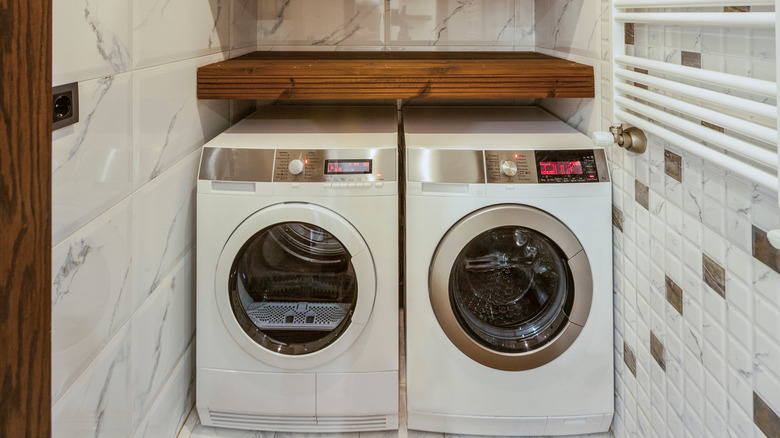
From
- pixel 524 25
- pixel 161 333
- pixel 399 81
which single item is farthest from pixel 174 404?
pixel 524 25

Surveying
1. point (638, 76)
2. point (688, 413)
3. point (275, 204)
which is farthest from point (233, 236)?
point (688, 413)

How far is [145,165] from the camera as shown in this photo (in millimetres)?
1291

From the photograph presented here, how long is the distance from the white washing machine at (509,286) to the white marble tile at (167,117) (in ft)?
2.24

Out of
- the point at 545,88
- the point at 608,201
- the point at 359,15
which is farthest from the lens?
the point at 359,15

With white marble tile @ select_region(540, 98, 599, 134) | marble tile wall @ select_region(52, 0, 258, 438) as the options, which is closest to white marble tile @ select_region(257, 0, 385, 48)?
marble tile wall @ select_region(52, 0, 258, 438)

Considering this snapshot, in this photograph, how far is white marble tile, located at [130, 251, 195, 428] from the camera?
131 cm

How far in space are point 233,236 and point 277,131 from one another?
451mm

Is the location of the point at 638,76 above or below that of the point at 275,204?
above

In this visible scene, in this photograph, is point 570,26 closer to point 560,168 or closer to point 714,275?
point 560,168

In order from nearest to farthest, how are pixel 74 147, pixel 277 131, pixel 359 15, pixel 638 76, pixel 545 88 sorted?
pixel 74 147
pixel 638 76
pixel 545 88
pixel 277 131
pixel 359 15

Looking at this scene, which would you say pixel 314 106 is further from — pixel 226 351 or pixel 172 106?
pixel 226 351

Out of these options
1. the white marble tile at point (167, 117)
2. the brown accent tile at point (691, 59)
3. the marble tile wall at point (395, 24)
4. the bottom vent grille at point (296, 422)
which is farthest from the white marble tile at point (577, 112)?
the white marble tile at point (167, 117)

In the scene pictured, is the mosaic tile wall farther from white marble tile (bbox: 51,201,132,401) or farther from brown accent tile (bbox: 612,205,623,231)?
white marble tile (bbox: 51,201,132,401)

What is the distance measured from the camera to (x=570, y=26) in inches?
72.1
